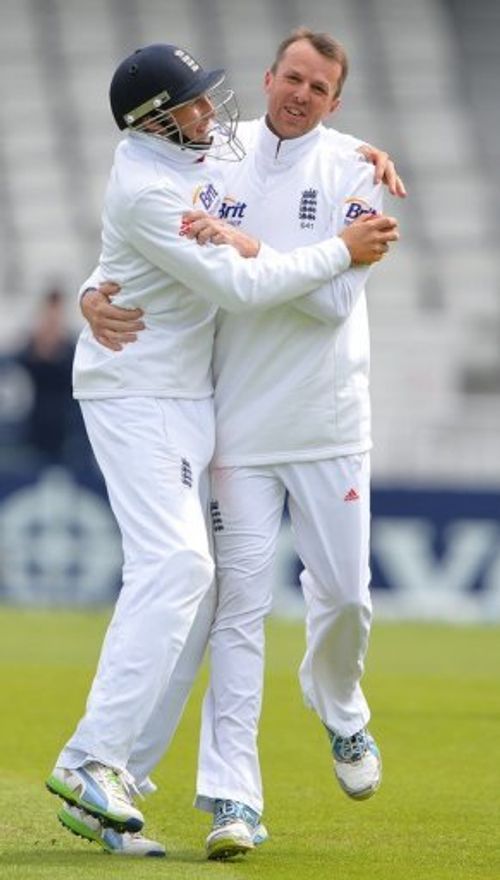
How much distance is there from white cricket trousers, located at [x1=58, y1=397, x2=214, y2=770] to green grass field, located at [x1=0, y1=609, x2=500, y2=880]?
36cm

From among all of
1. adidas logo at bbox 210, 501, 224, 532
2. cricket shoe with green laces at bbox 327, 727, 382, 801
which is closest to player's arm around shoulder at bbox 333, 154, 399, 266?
adidas logo at bbox 210, 501, 224, 532

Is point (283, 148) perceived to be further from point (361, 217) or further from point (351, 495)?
point (351, 495)

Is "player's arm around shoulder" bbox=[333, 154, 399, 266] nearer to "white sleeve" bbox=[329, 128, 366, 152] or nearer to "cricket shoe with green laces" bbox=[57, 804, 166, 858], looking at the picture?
"white sleeve" bbox=[329, 128, 366, 152]

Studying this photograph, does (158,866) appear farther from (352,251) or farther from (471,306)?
(471,306)

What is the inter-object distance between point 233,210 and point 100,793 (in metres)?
1.64

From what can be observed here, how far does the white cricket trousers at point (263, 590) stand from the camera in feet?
19.3

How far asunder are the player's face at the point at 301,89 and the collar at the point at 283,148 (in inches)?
0.7

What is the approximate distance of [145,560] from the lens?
5633 millimetres

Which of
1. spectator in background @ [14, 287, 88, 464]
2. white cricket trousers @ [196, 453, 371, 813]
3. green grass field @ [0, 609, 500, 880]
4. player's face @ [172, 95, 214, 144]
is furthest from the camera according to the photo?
spectator in background @ [14, 287, 88, 464]

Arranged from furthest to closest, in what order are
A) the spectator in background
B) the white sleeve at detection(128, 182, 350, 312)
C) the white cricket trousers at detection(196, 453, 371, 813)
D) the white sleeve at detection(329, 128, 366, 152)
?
the spectator in background, the white sleeve at detection(329, 128, 366, 152), the white cricket trousers at detection(196, 453, 371, 813), the white sleeve at detection(128, 182, 350, 312)

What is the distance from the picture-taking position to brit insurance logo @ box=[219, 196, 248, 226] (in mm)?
6023

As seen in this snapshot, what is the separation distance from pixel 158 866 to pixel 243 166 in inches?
76.4

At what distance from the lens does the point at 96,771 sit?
554 centimetres

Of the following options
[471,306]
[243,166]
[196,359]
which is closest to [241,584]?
[196,359]
